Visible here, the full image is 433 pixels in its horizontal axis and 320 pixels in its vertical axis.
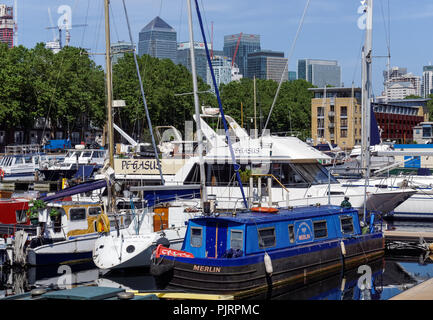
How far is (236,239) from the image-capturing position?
20.1 meters

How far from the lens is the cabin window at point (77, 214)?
87.1 feet

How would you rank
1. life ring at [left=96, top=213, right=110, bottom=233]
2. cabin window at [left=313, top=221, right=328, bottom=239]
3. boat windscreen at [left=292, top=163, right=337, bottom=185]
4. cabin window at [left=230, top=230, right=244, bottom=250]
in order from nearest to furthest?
cabin window at [left=230, top=230, right=244, bottom=250] → cabin window at [left=313, top=221, right=328, bottom=239] → life ring at [left=96, top=213, right=110, bottom=233] → boat windscreen at [left=292, top=163, right=337, bottom=185]

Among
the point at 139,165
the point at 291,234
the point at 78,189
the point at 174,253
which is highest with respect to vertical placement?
the point at 139,165

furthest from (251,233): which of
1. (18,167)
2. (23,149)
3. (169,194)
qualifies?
(23,149)

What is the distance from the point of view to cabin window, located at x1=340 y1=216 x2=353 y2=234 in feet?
79.5

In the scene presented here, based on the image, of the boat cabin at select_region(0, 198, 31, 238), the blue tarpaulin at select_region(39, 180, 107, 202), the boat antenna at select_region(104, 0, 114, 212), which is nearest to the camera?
the blue tarpaulin at select_region(39, 180, 107, 202)

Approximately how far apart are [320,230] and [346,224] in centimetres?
176

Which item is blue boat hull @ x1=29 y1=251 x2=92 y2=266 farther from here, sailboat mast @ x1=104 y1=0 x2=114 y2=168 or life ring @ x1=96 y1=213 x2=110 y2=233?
sailboat mast @ x1=104 y1=0 x2=114 y2=168

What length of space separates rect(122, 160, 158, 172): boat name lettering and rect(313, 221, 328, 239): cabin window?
42.7 feet

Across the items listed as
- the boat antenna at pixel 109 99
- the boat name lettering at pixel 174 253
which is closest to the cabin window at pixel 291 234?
the boat name lettering at pixel 174 253

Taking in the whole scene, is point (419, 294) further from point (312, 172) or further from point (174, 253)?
point (312, 172)

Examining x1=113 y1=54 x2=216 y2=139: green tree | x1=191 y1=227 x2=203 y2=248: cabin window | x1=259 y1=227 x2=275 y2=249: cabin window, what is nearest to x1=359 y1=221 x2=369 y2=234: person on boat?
x1=259 y1=227 x2=275 y2=249: cabin window
